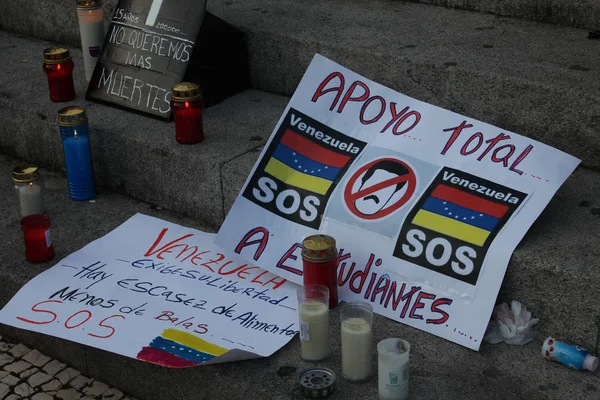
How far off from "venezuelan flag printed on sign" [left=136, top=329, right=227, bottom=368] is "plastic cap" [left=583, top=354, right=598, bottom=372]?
3.03 feet

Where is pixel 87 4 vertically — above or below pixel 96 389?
above

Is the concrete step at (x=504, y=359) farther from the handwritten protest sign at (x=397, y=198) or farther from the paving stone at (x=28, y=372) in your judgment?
the paving stone at (x=28, y=372)

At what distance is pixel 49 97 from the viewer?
3.69 m

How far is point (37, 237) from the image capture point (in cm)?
295

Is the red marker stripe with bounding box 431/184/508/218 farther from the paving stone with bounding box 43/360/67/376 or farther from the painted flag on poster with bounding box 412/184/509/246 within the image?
the paving stone with bounding box 43/360/67/376

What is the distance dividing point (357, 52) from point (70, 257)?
1192 millimetres

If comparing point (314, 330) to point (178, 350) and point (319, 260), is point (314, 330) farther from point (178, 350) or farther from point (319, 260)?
point (178, 350)

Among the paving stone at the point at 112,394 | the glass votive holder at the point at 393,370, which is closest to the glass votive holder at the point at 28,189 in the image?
the paving stone at the point at 112,394

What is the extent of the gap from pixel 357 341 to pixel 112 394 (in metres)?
0.81

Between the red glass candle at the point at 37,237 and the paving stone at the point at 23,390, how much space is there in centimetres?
42

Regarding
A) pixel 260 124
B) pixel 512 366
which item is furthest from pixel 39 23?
pixel 512 366

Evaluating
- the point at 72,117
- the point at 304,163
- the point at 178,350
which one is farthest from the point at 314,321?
the point at 72,117

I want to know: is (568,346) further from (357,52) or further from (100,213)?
(100,213)

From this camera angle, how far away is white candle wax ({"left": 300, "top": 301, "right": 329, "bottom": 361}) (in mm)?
2412
